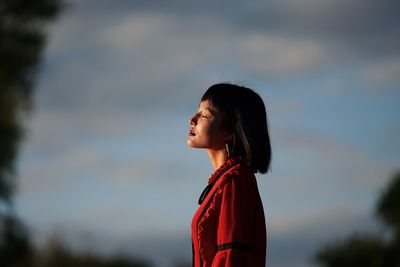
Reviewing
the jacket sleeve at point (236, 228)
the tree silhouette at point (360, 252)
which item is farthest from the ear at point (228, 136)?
the tree silhouette at point (360, 252)

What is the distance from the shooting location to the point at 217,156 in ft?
15.3

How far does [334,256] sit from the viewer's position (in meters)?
24.4

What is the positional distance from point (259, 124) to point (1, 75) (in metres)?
21.8

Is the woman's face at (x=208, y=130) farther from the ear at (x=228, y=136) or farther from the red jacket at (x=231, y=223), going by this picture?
the red jacket at (x=231, y=223)

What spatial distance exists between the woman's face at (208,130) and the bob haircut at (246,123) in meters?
0.03

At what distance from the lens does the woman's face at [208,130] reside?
4602 millimetres

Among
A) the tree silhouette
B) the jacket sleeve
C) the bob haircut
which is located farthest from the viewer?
the tree silhouette

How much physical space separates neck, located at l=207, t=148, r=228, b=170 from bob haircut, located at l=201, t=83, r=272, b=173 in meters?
0.04

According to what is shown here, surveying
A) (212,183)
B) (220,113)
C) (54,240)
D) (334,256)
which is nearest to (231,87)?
(220,113)

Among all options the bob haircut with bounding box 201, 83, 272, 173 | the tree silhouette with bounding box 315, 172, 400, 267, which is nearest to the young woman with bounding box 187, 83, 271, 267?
the bob haircut with bounding box 201, 83, 272, 173

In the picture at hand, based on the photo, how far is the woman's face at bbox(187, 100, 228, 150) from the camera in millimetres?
4602

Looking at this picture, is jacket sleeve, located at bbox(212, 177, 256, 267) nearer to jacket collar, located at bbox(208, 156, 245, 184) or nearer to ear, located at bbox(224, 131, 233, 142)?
jacket collar, located at bbox(208, 156, 245, 184)

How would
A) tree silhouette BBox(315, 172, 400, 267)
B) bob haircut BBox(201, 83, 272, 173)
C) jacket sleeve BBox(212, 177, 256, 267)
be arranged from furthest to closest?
tree silhouette BBox(315, 172, 400, 267)
bob haircut BBox(201, 83, 272, 173)
jacket sleeve BBox(212, 177, 256, 267)

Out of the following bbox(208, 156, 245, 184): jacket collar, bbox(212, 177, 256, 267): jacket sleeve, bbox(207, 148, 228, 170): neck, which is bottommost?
bbox(212, 177, 256, 267): jacket sleeve
